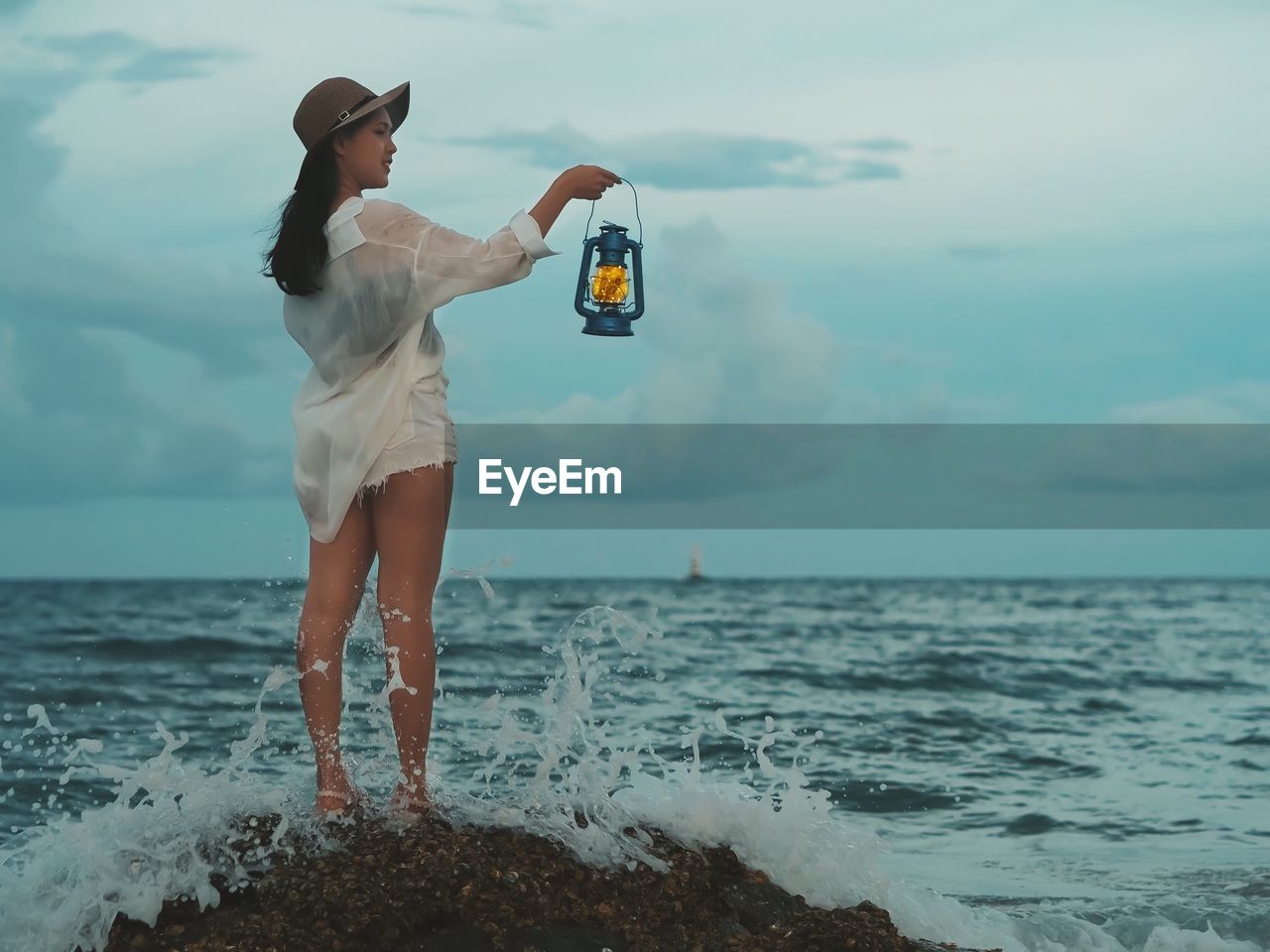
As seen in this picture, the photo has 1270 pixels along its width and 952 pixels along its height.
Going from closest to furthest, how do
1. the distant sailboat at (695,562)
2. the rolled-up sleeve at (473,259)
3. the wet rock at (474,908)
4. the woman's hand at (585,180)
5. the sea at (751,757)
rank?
1. the wet rock at (474,908)
2. the rolled-up sleeve at (473,259)
3. the woman's hand at (585,180)
4. the sea at (751,757)
5. the distant sailboat at (695,562)

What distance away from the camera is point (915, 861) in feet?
21.7

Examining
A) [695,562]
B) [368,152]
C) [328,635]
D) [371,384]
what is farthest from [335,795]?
[695,562]

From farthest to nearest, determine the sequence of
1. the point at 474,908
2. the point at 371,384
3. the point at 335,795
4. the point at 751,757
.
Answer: the point at 751,757
the point at 335,795
the point at 371,384
the point at 474,908

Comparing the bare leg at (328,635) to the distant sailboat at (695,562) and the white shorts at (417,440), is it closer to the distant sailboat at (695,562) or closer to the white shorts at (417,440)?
the white shorts at (417,440)

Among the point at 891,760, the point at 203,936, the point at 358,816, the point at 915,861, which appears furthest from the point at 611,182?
the point at 891,760

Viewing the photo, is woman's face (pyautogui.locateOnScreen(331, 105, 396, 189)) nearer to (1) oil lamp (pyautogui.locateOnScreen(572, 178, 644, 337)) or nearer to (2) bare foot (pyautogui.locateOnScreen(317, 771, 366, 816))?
(1) oil lamp (pyautogui.locateOnScreen(572, 178, 644, 337))

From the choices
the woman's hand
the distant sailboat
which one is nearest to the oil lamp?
the woman's hand

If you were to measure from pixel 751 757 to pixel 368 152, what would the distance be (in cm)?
525

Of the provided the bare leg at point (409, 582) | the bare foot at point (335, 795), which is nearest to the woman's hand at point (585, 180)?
the bare leg at point (409, 582)

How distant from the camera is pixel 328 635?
13.2ft

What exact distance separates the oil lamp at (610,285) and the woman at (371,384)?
508mm

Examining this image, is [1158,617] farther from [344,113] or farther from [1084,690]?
[344,113]

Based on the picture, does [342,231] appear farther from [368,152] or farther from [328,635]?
[328,635]

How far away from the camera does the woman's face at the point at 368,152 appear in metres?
3.95
